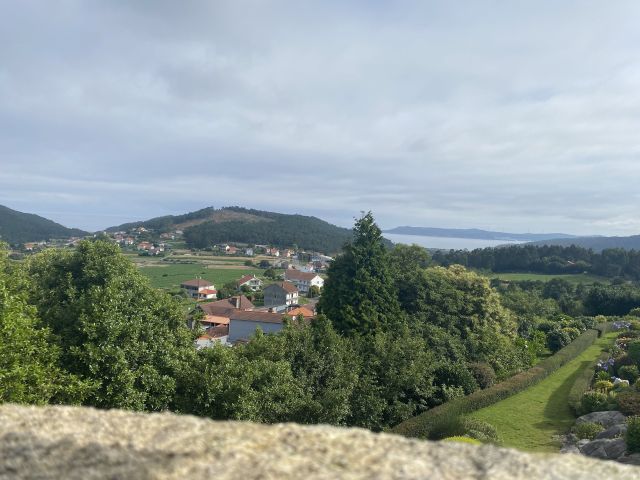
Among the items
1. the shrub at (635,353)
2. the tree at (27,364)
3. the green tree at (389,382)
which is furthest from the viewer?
the shrub at (635,353)

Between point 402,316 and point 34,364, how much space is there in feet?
58.0

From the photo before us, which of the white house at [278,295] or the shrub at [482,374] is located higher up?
the shrub at [482,374]

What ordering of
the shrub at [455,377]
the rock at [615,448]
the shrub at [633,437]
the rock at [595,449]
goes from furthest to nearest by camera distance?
1. the shrub at [455,377]
2. the rock at [595,449]
3. the rock at [615,448]
4. the shrub at [633,437]

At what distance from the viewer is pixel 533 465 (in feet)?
12.6

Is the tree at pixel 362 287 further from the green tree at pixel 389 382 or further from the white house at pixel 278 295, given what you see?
the white house at pixel 278 295

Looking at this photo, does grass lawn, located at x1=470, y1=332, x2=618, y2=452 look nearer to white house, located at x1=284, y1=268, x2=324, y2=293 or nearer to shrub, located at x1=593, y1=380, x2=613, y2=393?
shrub, located at x1=593, y1=380, x2=613, y2=393

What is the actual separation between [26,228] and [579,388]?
16132 centimetres

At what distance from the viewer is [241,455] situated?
365cm

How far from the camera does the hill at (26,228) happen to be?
128125mm

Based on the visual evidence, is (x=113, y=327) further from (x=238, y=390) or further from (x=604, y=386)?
(x=604, y=386)

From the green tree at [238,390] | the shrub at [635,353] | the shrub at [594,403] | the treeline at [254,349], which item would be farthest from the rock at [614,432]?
the shrub at [635,353]

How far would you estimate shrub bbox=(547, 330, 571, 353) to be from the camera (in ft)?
106

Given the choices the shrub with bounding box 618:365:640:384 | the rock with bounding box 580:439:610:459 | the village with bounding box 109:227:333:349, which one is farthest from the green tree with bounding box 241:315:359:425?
the shrub with bounding box 618:365:640:384

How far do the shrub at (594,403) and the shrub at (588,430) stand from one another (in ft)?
7.08
